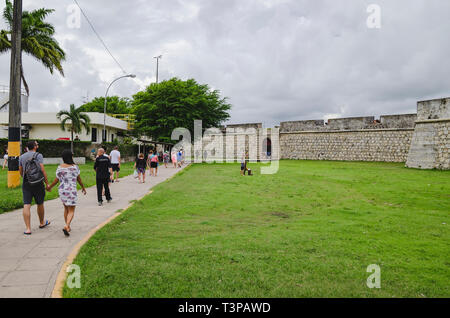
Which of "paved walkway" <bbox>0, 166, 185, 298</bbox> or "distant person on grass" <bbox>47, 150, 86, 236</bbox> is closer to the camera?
"paved walkway" <bbox>0, 166, 185, 298</bbox>

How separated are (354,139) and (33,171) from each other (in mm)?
24223

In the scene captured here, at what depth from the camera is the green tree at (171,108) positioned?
2841cm

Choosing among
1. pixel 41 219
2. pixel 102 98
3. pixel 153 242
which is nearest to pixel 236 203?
pixel 153 242

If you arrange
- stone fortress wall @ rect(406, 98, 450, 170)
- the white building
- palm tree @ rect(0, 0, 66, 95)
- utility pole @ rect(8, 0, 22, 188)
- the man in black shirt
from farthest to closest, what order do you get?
1. the white building
2. palm tree @ rect(0, 0, 66, 95)
3. stone fortress wall @ rect(406, 98, 450, 170)
4. utility pole @ rect(8, 0, 22, 188)
5. the man in black shirt

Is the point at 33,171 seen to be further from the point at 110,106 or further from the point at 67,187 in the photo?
the point at 110,106

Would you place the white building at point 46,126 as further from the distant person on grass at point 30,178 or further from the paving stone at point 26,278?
the paving stone at point 26,278

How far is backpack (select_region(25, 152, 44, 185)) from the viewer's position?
18.0 ft

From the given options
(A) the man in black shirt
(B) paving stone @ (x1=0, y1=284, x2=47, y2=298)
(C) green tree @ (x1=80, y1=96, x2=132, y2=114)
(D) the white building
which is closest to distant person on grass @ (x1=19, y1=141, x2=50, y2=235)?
(B) paving stone @ (x1=0, y1=284, x2=47, y2=298)

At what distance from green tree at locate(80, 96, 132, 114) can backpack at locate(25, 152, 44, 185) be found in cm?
5101

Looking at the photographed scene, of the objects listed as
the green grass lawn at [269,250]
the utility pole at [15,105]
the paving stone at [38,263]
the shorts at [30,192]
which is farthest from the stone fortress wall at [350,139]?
the paving stone at [38,263]

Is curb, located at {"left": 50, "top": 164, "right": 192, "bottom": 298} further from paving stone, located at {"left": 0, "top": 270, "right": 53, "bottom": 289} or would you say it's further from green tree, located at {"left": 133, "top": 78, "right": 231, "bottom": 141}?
green tree, located at {"left": 133, "top": 78, "right": 231, "bottom": 141}

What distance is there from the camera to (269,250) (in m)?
4.45
